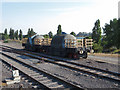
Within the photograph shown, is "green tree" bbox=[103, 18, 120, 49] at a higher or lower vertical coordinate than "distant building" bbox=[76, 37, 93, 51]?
higher

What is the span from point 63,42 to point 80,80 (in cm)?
785

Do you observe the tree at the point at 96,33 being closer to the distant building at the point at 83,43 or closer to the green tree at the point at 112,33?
the green tree at the point at 112,33

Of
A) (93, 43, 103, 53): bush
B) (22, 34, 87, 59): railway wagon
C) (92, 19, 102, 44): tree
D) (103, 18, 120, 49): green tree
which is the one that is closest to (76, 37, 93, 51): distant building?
(22, 34, 87, 59): railway wagon

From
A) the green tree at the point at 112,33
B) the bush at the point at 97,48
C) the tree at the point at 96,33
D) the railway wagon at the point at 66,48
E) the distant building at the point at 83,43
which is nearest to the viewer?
the railway wagon at the point at 66,48

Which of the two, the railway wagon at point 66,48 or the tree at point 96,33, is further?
the tree at point 96,33

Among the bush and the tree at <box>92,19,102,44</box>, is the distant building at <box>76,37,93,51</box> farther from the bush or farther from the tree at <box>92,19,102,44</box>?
the tree at <box>92,19,102,44</box>

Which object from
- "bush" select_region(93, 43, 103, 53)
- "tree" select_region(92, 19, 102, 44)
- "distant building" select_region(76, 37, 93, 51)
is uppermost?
"tree" select_region(92, 19, 102, 44)

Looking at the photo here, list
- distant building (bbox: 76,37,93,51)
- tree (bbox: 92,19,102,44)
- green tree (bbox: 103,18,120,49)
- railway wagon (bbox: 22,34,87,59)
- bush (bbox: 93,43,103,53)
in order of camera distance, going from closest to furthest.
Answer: railway wagon (bbox: 22,34,87,59) < distant building (bbox: 76,37,93,51) < bush (bbox: 93,43,103,53) < tree (bbox: 92,19,102,44) < green tree (bbox: 103,18,120,49)

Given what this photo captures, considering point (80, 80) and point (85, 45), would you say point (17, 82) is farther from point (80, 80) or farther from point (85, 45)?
point (85, 45)

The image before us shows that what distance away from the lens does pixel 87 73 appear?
27.5 feet

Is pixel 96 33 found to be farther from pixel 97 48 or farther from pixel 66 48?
pixel 66 48

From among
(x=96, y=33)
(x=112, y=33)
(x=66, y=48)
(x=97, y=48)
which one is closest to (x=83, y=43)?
(x=66, y=48)

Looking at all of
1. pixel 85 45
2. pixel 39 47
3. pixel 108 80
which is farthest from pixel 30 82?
pixel 39 47

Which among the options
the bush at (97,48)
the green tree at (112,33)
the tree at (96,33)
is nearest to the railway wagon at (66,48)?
the bush at (97,48)
